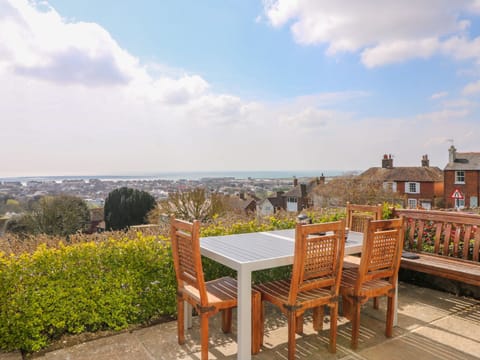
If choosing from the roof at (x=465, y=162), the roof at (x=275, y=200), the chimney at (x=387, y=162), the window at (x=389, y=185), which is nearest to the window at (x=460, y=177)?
the roof at (x=465, y=162)

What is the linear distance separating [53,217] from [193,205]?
9429 mm

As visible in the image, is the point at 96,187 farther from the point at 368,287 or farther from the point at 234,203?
the point at 368,287

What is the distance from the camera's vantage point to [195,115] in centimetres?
1111

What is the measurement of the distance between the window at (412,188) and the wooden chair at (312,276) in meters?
28.7

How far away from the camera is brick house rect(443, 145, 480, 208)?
2344cm

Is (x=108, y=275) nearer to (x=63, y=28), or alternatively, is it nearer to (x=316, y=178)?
(x=63, y=28)

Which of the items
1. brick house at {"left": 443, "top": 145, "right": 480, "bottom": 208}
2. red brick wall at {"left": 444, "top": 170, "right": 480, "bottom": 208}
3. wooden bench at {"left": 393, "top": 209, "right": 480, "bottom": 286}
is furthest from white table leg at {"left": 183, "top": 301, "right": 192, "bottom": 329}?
red brick wall at {"left": 444, "top": 170, "right": 480, "bottom": 208}

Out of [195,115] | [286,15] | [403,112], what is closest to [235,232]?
[286,15]

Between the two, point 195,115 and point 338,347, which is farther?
point 195,115

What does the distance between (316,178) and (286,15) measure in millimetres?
25145

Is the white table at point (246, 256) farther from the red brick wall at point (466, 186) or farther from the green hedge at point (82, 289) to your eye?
the red brick wall at point (466, 186)

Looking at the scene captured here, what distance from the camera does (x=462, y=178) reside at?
24.1 meters

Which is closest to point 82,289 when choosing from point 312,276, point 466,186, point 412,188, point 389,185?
point 312,276

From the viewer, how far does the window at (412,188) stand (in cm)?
2783
